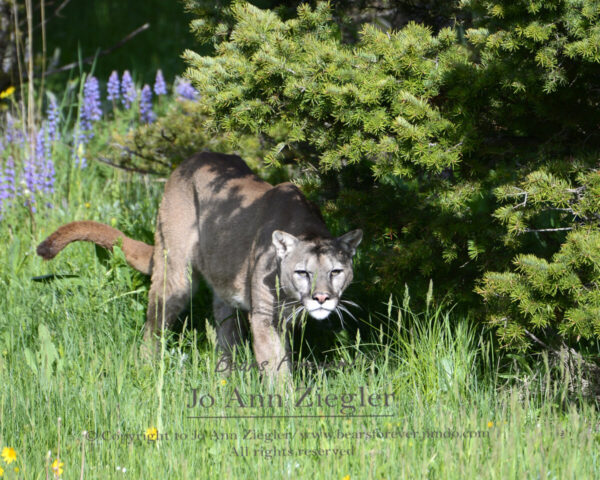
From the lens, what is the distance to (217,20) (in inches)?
179

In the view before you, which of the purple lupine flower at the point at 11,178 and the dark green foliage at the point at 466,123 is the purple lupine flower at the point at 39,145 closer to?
the purple lupine flower at the point at 11,178

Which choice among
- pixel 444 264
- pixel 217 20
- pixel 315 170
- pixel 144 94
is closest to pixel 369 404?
pixel 444 264

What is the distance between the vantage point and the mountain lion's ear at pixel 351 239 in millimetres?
4574

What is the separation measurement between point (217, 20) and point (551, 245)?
2.33 meters

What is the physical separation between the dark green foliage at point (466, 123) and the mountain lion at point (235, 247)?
422mm

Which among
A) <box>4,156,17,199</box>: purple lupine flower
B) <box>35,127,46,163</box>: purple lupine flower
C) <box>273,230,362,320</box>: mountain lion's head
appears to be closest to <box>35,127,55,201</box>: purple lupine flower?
<box>35,127,46,163</box>: purple lupine flower

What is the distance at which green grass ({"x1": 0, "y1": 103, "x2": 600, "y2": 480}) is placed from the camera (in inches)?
128

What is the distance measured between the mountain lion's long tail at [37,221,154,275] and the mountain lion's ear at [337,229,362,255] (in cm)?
177

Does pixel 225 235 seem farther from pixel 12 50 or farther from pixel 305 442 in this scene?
pixel 12 50

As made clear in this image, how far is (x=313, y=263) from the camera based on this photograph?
4.54 metres

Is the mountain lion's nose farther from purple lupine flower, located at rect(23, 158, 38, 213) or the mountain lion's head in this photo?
purple lupine flower, located at rect(23, 158, 38, 213)

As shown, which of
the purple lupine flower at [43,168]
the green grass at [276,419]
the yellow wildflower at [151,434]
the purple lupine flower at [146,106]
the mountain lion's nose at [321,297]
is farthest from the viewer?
the purple lupine flower at [146,106]

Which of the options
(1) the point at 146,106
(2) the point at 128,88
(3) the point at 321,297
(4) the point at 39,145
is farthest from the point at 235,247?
(2) the point at 128,88

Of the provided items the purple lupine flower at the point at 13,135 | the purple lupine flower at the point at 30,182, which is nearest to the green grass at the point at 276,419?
the purple lupine flower at the point at 30,182
